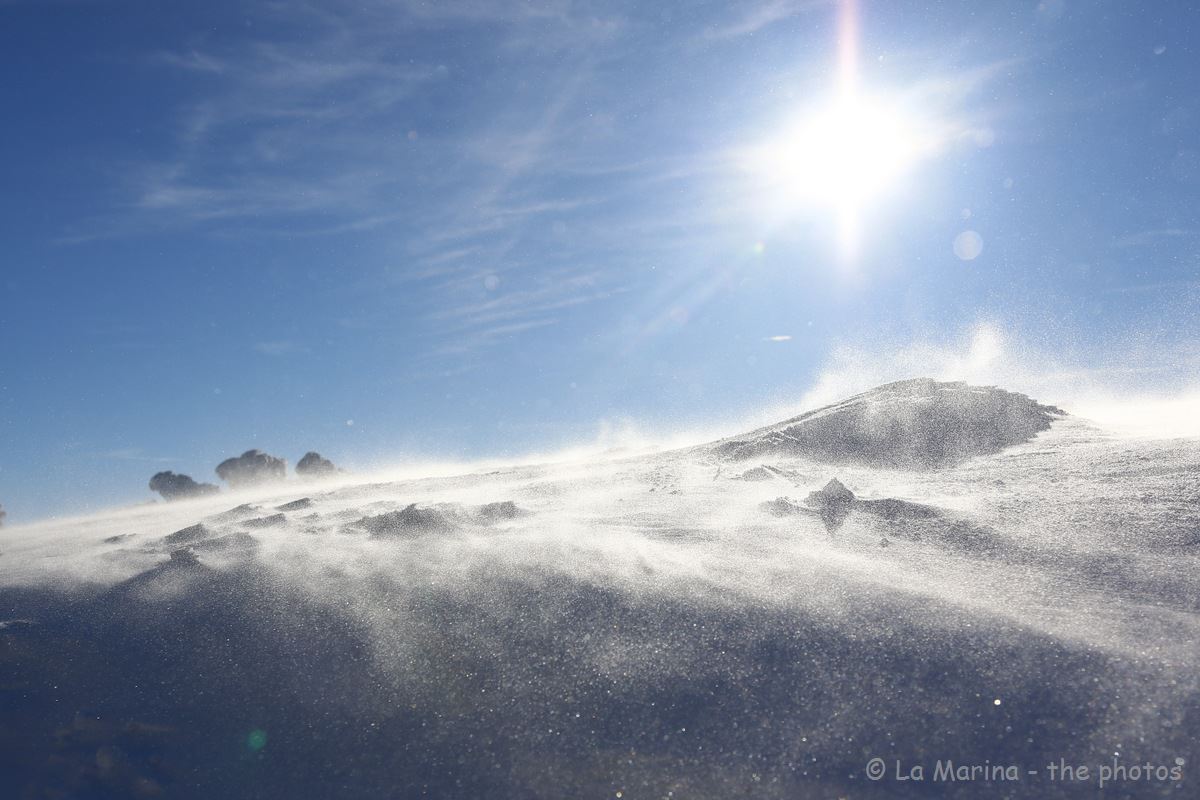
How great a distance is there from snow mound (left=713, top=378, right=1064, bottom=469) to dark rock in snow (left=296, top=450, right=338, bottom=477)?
11.9 meters

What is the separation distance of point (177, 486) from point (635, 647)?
17067 millimetres

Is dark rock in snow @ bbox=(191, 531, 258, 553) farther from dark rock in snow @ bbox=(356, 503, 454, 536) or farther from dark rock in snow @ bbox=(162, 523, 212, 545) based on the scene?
dark rock in snow @ bbox=(356, 503, 454, 536)

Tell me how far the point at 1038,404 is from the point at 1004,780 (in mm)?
10832

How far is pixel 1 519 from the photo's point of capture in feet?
49.2

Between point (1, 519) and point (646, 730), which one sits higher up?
point (1, 519)

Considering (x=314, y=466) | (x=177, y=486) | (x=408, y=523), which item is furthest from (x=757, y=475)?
(x=177, y=486)

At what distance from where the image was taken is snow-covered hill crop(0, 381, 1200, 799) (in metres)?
4.36

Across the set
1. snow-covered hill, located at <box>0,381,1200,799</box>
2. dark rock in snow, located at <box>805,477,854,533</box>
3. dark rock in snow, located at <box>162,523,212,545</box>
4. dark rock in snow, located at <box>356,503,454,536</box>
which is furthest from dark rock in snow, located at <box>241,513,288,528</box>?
dark rock in snow, located at <box>805,477,854,533</box>

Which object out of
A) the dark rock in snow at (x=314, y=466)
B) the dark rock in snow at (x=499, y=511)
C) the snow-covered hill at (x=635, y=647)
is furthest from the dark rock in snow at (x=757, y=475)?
the dark rock in snow at (x=314, y=466)

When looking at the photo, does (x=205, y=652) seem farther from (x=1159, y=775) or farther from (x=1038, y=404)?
(x=1038, y=404)

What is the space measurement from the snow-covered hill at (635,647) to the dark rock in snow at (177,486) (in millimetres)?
9401

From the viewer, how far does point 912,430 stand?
11945mm

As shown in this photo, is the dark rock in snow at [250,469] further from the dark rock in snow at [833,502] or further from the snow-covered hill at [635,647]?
the dark rock in snow at [833,502]

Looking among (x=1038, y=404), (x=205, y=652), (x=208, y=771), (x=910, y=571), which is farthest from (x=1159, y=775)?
(x=1038, y=404)
